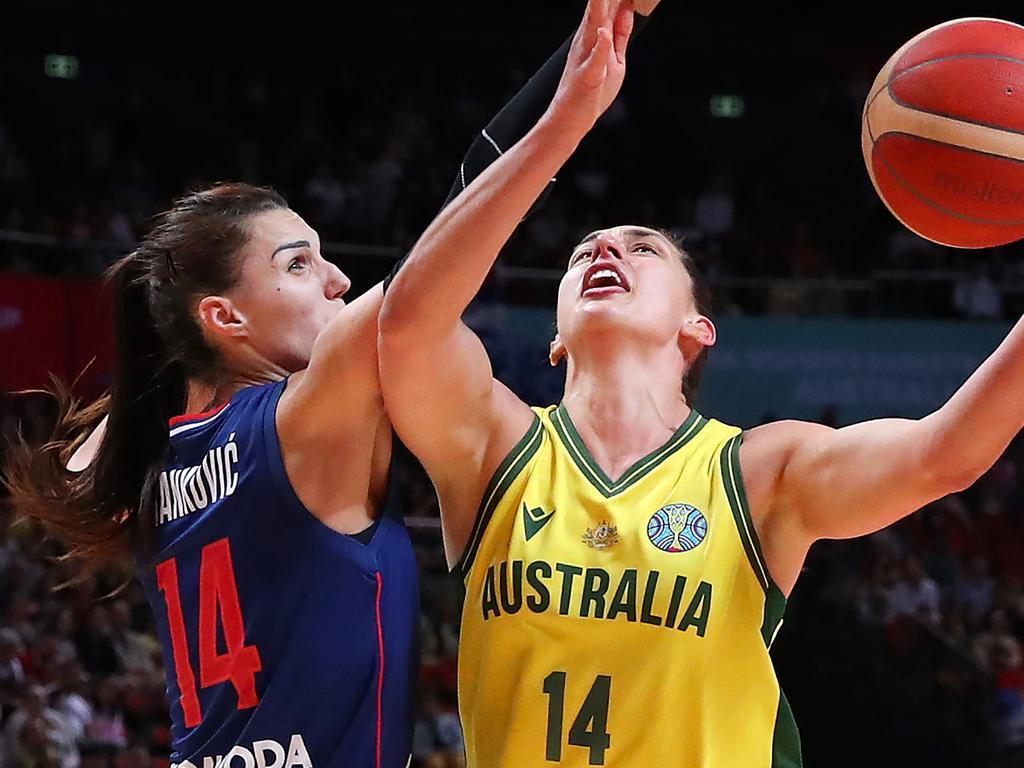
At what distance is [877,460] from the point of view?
271cm

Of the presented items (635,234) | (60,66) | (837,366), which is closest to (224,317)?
(635,234)

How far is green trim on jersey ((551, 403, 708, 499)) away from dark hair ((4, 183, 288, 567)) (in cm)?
72

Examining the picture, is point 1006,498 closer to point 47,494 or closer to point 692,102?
point 692,102

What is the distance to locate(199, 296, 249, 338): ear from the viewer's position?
303 centimetres

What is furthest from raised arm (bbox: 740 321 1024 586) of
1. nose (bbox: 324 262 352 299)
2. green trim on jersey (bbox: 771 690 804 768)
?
nose (bbox: 324 262 352 299)

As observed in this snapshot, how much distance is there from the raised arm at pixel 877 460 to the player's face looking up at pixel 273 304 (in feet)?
2.92

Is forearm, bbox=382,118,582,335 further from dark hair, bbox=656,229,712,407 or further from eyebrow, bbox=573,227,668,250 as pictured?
dark hair, bbox=656,229,712,407

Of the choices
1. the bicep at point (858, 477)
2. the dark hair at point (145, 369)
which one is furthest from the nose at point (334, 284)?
the bicep at point (858, 477)

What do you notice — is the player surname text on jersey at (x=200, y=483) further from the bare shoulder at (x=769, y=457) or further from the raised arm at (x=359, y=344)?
the bare shoulder at (x=769, y=457)

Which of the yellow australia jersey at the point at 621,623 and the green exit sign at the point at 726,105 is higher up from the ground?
the yellow australia jersey at the point at 621,623

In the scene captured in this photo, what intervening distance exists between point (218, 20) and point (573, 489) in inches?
498

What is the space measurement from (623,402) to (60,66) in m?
11.8

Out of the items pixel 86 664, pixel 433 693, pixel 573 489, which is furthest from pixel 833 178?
pixel 573 489

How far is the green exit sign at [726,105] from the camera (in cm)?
1566
